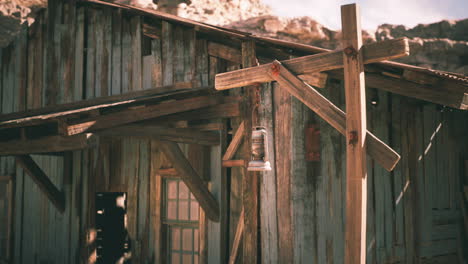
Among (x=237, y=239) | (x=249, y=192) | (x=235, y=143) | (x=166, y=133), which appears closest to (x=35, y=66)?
(x=166, y=133)

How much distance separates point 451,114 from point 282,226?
14.3ft

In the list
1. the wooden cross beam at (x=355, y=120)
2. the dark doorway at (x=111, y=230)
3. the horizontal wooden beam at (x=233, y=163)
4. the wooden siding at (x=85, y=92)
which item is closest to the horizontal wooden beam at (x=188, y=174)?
the wooden siding at (x=85, y=92)

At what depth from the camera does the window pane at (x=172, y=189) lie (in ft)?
28.9

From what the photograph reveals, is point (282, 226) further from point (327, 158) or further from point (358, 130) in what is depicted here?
point (358, 130)

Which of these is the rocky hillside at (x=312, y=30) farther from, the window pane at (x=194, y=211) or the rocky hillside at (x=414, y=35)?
the window pane at (x=194, y=211)

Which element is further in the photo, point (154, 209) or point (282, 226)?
point (154, 209)

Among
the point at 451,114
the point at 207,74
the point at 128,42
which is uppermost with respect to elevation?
the point at 128,42

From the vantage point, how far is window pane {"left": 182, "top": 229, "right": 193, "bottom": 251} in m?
8.53

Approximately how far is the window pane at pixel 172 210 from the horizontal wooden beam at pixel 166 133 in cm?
150

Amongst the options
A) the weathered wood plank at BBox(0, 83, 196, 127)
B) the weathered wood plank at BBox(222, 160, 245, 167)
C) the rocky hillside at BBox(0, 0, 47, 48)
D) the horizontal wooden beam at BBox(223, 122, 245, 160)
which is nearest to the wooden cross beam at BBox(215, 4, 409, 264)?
the horizontal wooden beam at BBox(223, 122, 245, 160)

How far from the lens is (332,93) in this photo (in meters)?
7.68

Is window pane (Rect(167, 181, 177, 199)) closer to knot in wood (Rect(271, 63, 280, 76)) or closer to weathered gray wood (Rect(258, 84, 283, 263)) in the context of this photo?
weathered gray wood (Rect(258, 84, 283, 263))

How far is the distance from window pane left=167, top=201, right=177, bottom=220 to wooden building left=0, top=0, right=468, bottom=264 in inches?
0.8

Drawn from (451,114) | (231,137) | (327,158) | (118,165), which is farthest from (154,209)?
(451,114)
